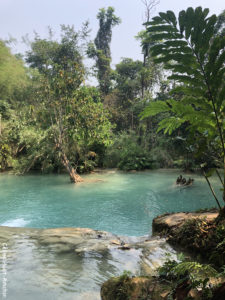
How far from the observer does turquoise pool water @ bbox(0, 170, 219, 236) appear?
650cm

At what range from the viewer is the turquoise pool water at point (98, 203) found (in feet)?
21.3

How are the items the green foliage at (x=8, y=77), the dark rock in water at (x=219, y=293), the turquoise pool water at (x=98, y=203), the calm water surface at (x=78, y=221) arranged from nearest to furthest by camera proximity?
the dark rock in water at (x=219, y=293), the calm water surface at (x=78, y=221), the turquoise pool water at (x=98, y=203), the green foliage at (x=8, y=77)

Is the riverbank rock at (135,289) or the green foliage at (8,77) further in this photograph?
the green foliage at (8,77)

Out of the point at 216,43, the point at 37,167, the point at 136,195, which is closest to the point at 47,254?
the point at 216,43

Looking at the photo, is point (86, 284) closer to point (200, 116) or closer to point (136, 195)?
point (200, 116)

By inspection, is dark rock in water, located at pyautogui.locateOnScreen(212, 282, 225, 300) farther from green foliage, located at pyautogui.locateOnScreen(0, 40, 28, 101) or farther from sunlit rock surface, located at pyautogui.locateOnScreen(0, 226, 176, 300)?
green foliage, located at pyautogui.locateOnScreen(0, 40, 28, 101)

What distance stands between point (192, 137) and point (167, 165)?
1395cm

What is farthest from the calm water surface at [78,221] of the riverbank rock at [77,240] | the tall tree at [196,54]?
the tall tree at [196,54]

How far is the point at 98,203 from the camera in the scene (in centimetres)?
848

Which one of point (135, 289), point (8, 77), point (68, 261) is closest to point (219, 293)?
point (135, 289)

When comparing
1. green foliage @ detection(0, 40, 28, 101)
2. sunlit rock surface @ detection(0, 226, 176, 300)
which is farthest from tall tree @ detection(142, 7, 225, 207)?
green foliage @ detection(0, 40, 28, 101)

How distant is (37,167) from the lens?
16625mm

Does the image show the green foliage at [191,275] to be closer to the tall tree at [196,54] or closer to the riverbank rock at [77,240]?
the tall tree at [196,54]

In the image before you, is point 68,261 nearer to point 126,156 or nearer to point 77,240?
point 77,240
